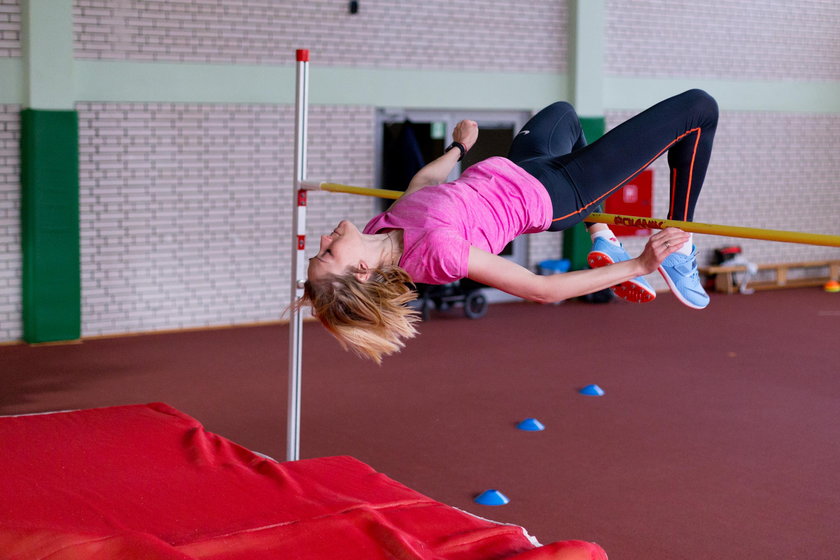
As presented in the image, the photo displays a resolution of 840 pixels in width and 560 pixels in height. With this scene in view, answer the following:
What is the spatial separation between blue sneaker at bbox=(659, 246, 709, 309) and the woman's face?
1.08 meters

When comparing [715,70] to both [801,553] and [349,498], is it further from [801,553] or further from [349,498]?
[349,498]

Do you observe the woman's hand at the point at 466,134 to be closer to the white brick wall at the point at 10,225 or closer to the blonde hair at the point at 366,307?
the blonde hair at the point at 366,307

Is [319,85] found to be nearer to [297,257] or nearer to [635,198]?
[635,198]

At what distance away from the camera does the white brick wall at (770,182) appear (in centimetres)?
1015

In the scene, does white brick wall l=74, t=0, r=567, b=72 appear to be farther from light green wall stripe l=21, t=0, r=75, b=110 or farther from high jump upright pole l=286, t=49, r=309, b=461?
high jump upright pole l=286, t=49, r=309, b=461

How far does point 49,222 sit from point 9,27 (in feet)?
4.67

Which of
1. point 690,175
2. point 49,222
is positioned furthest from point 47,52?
point 690,175

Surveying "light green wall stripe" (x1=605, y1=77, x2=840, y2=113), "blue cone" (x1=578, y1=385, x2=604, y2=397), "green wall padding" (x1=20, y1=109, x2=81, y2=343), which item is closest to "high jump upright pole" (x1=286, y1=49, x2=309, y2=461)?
"blue cone" (x1=578, y1=385, x2=604, y2=397)

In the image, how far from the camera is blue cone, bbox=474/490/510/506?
13.3 feet

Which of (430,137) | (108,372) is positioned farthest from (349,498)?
(430,137)

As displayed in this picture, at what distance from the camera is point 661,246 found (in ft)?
9.16

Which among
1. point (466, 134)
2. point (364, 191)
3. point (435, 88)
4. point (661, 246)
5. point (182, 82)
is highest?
point (435, 88)

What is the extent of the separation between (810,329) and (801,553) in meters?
4.90

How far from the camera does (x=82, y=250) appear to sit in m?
7.28
